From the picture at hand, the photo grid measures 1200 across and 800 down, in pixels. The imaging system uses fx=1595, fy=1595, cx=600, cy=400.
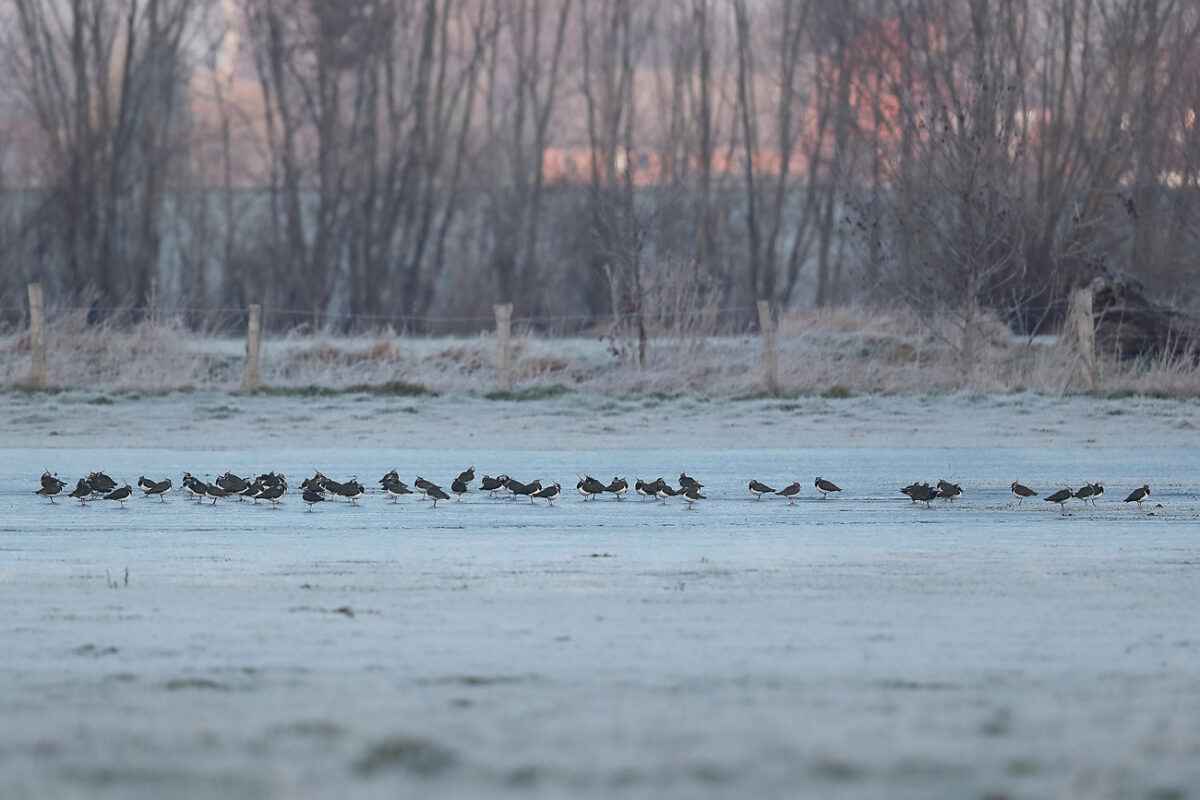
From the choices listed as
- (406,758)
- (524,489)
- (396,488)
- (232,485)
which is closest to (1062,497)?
(524,489)

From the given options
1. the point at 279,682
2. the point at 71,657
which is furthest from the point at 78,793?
the point at 71,657

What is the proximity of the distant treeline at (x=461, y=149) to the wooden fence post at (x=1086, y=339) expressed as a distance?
40.0 feet

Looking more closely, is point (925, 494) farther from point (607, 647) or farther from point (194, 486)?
point (607, 647)

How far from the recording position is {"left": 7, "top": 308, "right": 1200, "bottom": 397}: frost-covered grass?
26.0m

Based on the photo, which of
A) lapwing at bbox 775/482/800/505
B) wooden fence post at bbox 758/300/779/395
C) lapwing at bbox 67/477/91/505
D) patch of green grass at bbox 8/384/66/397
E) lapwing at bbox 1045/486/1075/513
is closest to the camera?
lapwing at bbox 1045/486/1075/513

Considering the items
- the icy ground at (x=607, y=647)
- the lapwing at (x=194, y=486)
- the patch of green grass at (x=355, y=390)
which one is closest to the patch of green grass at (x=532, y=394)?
the patch of green grass at (x=355, y=390)

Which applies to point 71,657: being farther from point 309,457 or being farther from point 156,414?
point 156,414

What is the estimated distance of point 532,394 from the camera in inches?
1003

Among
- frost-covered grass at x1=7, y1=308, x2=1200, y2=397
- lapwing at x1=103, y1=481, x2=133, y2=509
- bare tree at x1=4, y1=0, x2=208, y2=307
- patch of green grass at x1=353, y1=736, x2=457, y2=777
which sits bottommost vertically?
patch of green grass at x1=353, y1=736, x2=457, y2=777

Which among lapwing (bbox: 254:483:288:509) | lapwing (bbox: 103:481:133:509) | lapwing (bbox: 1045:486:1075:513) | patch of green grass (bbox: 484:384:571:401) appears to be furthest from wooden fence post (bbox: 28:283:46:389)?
lapwing (bbox: 1045:486:1075:513)

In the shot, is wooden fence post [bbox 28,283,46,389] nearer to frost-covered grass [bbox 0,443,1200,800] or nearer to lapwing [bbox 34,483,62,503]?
lapwing [bbox 34,483,62,503]

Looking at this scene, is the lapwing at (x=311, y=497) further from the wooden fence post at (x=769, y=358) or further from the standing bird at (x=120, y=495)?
the wooden fence post at (x=769, y=358)

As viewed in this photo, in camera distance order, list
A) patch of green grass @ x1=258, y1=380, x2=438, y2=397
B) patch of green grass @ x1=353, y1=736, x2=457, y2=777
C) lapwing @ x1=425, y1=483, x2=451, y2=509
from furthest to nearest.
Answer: patch of green grass @ x1=258, y1=380, x2=438, y2=397 → lapwing @ x1=425, y1=483, x2=451, y2=509 → patch of green grass @ x1=353, y1=736, x2=457, y2=777

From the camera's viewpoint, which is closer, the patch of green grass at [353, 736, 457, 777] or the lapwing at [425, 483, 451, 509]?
the patch of green grass at [353, 736, 457, 777]
